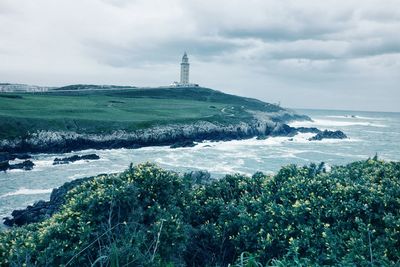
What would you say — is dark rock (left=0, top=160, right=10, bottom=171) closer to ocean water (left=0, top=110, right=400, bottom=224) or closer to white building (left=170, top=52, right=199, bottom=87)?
ocean water (left=0, top=110, right=400, bottom=224)

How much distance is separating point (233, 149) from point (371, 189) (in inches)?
2069

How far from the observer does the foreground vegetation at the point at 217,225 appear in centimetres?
854

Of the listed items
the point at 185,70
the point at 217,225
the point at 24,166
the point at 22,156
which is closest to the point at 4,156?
the point at 22,156

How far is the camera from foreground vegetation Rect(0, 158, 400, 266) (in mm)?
8539

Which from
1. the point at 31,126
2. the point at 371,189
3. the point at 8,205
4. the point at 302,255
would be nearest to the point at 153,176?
the point at 302,255

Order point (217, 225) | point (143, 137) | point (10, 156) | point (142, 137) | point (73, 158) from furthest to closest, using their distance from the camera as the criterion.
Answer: point (143, 137) < point (142, 137) < point (73, 158) < point (10, 156) < point (217, 225)

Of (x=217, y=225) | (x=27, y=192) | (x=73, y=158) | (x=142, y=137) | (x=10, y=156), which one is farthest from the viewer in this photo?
(x=142, y=137)

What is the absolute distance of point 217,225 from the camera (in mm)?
12305

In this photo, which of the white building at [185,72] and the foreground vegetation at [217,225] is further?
the white building at [185,72]

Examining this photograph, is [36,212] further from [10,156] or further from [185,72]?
[185,72]

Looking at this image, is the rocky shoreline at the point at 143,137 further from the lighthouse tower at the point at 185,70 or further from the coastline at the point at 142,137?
the lighthouse tower at the point at 185,70

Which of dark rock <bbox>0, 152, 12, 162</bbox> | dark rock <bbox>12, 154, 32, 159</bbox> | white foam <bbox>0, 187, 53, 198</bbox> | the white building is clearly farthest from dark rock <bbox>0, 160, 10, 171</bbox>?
the white building

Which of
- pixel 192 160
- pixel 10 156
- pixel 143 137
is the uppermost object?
pixel 143 137

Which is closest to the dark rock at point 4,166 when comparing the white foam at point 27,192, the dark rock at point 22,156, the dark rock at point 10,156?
the dark rock at point 10,156
